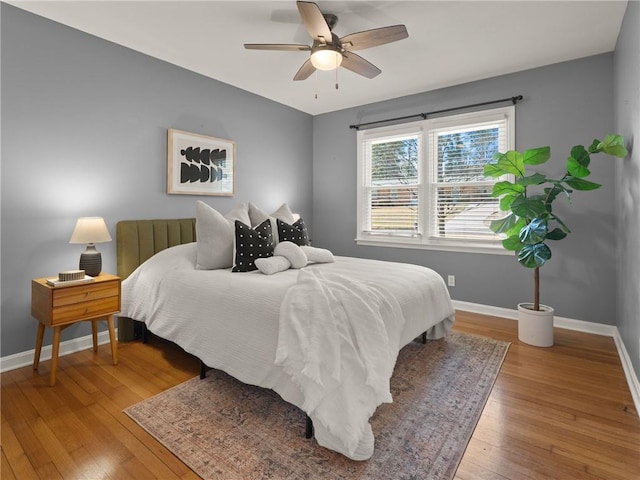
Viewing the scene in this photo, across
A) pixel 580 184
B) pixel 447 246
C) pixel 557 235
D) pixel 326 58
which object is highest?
pixel 326 58

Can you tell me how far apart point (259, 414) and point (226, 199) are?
8.63ft

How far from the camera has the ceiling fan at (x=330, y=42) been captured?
6.95 ft

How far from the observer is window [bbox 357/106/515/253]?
3715 mm

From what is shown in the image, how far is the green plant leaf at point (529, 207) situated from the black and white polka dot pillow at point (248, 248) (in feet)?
7.04

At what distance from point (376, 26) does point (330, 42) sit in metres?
0.56

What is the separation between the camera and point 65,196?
8.73 ft

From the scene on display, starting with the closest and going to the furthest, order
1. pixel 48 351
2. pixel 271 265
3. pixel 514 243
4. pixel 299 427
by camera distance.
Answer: pixel 299 427, pixel 271 265, pixel 48 351, pixel 514 243

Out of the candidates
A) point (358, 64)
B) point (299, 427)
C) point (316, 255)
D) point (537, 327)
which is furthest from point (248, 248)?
point (537, 327)

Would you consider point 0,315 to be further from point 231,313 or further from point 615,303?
point 615,303

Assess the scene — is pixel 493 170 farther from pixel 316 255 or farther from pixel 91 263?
pixel 91 263

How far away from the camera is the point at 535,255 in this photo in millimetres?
2838

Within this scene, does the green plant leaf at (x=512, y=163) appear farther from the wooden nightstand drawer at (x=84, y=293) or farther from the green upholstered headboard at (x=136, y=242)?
the wooden nightstand drawer at (x=84, y=293)

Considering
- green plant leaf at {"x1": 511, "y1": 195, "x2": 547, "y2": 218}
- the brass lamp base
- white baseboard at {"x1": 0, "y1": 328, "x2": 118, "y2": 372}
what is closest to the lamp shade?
the brass lamp base

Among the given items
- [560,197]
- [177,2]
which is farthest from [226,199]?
[560,197]
